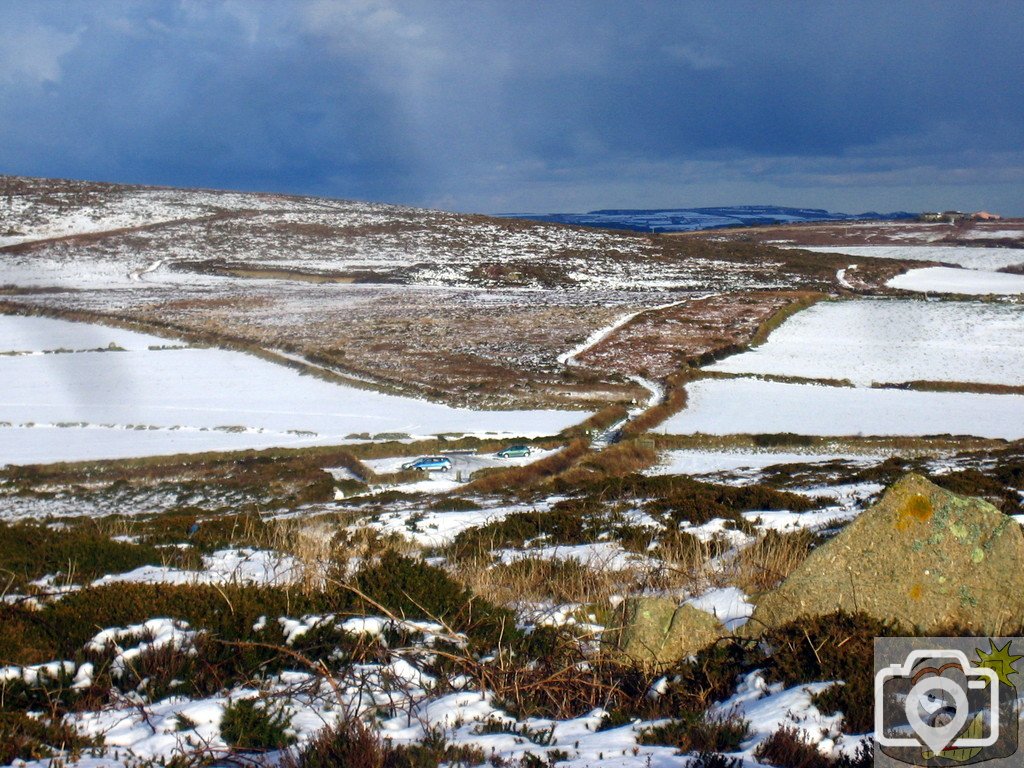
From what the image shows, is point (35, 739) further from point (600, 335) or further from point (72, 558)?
point (600, 335)

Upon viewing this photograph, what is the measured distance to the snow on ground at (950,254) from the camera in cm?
9669

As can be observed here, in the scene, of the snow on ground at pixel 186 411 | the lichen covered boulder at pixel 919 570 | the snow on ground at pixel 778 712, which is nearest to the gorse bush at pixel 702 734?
the snow on ground at pixel 778 712

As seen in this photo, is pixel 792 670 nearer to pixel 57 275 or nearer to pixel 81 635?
pixel 81 635

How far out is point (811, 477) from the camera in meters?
18.6

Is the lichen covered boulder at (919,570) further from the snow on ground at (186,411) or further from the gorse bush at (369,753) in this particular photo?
the snow on ground at (186,411)

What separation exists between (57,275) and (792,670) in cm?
7731

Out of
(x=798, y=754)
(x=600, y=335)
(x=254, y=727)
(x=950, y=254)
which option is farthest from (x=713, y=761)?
(x=950, y=254)


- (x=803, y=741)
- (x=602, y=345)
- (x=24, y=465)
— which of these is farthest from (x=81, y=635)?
(x=602, y=345)

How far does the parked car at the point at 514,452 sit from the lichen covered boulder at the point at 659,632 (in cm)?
1951

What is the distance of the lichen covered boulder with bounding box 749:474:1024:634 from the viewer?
5359 mm

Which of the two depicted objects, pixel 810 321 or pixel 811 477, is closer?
pixel 811 477

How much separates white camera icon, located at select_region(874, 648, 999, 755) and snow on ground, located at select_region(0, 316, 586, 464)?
24225 mm

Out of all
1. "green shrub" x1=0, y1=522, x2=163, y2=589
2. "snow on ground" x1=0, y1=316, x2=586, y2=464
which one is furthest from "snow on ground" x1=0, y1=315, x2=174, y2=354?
"green shrub" x1=0, y1=522, x2=163, y2=589

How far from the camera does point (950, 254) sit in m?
106
